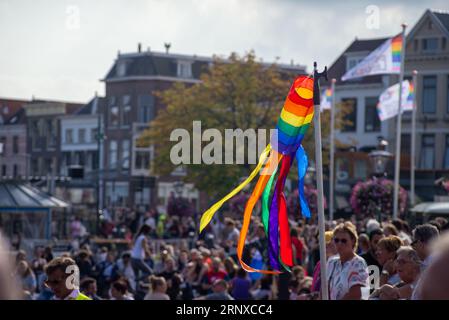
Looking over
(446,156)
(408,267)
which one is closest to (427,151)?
(446,156)

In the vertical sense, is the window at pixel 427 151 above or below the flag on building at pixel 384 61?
below

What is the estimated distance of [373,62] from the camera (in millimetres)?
26984

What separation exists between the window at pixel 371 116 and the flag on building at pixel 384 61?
26940 millimetres

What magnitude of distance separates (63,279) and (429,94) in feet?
146

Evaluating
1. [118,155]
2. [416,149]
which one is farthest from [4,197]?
[118,155]

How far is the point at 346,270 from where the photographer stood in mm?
8125

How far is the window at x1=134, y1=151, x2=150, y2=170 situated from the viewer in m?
71.4

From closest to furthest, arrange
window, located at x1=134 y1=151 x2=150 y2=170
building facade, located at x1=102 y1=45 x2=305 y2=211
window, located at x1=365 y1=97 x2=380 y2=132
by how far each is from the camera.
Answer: window, located at x1=365 y1=97 x2=380 y2=132, building facade, located at x1=102 y1=45 x2=305 y2=211, window, located at x1=134 y1=151 x2=150 y2=170

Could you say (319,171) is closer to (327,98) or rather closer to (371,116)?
(327,98)

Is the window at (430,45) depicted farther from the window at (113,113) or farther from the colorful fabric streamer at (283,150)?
the colorful fabric streamer at (283,150)

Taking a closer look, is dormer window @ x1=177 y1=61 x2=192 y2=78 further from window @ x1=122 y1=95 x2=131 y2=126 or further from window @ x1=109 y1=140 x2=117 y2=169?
window @ x1=109 y1=140 x2=117 y2=169

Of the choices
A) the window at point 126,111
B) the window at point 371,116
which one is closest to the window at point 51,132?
the window at point 126,111

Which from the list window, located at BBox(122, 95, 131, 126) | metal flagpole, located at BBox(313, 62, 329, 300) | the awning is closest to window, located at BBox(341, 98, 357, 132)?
window, located at BBox(122, 95, 131, 126)

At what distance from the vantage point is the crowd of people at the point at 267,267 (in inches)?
305
